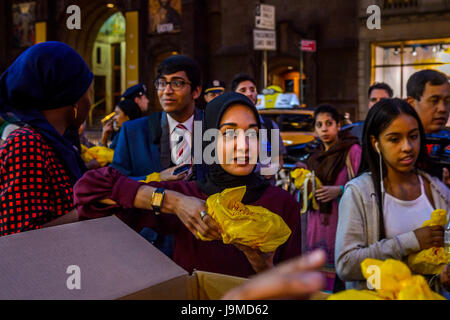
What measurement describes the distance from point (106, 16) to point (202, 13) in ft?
24.5

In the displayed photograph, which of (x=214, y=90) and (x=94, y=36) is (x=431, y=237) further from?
(x=94, y=36)

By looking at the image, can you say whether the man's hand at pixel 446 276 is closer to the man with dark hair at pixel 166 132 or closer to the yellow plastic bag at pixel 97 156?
the man with dark hair at pixel 166 132

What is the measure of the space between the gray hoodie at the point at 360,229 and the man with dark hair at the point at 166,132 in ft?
4.18

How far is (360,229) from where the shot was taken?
A: 229 cm

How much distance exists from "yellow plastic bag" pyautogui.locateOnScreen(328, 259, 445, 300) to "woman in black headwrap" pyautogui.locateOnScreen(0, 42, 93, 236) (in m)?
1.36

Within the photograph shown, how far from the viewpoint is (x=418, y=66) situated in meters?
16.6

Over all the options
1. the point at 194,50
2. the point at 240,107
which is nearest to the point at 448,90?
the point at 240,107

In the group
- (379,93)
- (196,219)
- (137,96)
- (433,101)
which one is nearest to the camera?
(196,219)

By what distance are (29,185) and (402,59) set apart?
702 inches

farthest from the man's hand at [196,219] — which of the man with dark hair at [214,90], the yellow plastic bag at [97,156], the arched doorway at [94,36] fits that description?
the arched doorway at [94,36]

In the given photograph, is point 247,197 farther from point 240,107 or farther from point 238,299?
point 238,299

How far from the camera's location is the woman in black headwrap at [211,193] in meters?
1.72

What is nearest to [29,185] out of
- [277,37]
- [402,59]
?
[402,59]
